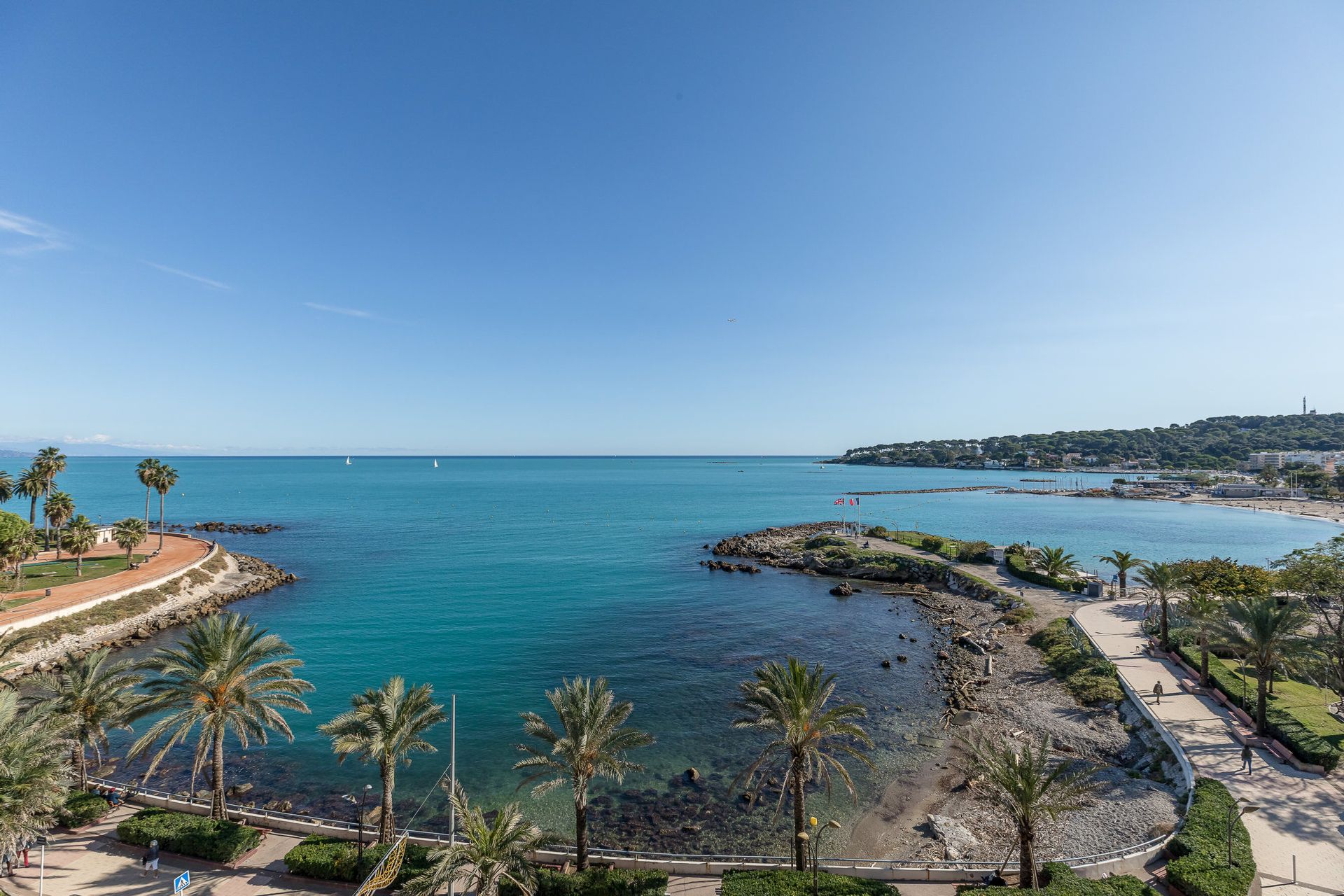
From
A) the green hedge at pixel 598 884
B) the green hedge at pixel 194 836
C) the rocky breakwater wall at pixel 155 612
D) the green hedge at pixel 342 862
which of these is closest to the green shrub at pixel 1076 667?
the green hedge at pixel 598 884

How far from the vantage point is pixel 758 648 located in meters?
49.8

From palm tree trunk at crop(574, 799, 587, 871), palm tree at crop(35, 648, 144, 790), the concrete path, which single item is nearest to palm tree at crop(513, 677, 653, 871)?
palm tree trunk at crop(574, 799, 587, 871)

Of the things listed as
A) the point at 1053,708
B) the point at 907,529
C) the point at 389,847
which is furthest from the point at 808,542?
the point at 389,847

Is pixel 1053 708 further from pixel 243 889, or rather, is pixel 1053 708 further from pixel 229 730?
pixel 229 730

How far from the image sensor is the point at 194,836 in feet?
70.8

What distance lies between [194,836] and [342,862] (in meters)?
6.53

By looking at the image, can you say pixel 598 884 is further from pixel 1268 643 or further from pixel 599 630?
pixel 599 630

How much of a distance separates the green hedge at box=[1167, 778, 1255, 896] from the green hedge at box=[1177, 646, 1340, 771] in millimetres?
7119

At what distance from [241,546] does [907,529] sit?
12653cm

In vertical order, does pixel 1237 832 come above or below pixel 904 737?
above

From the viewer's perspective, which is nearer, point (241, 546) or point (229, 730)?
point (229, 730)

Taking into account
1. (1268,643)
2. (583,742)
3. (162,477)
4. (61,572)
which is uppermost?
(162,477)

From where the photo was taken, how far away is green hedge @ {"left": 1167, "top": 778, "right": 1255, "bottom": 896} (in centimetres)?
1766

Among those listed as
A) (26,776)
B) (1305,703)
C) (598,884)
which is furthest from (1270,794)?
(26,776)
